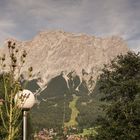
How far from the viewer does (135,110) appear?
100 feet

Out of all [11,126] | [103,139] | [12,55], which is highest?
[12,55]

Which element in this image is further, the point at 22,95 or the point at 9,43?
the point at 22,95

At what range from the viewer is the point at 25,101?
9711 millimetres

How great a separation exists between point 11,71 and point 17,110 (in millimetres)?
960

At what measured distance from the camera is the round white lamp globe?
9383 millimetres

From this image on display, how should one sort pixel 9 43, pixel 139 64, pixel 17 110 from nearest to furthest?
pixel 9 43, pixel 17 110, pixel 139 64

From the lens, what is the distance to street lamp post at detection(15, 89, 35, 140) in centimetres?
940

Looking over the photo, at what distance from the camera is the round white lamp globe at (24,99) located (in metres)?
9.38

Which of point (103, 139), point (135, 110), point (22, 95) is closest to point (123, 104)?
point (135, 110)

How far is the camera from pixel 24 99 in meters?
9.79

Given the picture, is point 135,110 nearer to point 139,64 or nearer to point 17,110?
point 139,64

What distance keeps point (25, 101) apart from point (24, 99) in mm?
95

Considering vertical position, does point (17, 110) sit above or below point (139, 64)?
below

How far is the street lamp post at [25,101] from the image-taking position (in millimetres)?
9398
